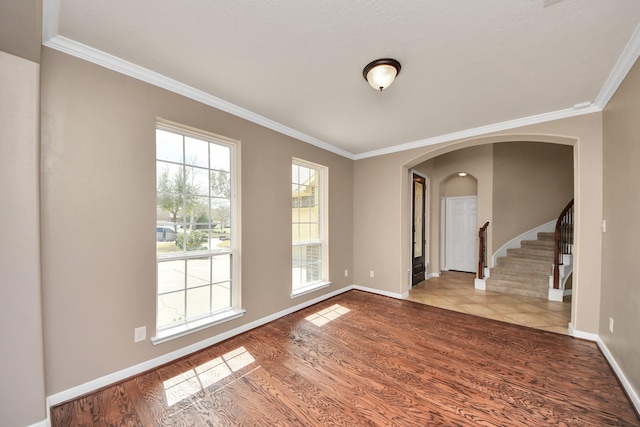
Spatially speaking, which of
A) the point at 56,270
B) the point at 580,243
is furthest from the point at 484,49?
the point at 56,270

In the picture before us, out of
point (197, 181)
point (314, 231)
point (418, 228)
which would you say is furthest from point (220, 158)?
point (418, 228)

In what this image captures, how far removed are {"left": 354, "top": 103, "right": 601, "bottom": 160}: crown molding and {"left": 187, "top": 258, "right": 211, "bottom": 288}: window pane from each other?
339 centimetres

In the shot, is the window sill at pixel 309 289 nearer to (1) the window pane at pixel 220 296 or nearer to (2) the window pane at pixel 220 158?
(1) the window pane at pixel 220 296

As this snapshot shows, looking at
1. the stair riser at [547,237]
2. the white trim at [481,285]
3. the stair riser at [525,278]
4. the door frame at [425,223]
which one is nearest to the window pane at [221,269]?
the door frame at [425,223]

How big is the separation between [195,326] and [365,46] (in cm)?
291

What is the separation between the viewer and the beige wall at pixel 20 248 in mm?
1418

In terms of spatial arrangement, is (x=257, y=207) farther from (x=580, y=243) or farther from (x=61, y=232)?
(x=580, y=243)

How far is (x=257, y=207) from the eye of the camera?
10.2 feet

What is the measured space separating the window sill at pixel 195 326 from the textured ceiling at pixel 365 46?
92.7 inches

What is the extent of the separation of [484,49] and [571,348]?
3.09m

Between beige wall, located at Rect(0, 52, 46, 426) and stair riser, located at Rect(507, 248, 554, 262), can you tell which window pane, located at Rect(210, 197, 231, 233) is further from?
stair riser, located at Rect(507, 248, 554, 262)

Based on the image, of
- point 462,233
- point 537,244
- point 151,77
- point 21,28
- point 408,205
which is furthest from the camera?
point 462,233

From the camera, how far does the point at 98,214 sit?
194 cm

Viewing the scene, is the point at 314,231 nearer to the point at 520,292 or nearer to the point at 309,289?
the point at 309,289
